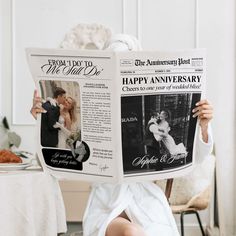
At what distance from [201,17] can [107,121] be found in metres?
2.24

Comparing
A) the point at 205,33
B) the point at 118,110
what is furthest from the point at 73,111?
the point at 205,33

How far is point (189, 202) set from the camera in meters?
2.78

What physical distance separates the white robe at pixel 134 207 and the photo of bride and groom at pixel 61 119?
9.2 inches

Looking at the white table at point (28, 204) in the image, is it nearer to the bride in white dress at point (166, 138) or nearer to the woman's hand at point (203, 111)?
the bride in white dress at point (166, 138)

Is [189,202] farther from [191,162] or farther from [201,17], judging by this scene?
[201,17]

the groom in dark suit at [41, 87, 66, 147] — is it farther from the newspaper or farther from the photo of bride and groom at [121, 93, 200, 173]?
the photo of bride and groom at [121, 93, 200, 173]

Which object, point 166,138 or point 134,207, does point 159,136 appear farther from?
point 134,207

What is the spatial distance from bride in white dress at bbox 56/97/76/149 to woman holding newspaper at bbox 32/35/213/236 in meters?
0.08

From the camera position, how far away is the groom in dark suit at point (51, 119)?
1597 mm

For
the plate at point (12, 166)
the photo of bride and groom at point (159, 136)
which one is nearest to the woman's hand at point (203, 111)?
the photo of bride and groom at point (159, 136)

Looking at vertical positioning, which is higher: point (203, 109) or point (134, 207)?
point (203, 109)

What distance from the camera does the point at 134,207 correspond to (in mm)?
1734

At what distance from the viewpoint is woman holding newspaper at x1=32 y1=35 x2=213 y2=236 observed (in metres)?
1.63

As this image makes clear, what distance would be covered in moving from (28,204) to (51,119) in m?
0.54
